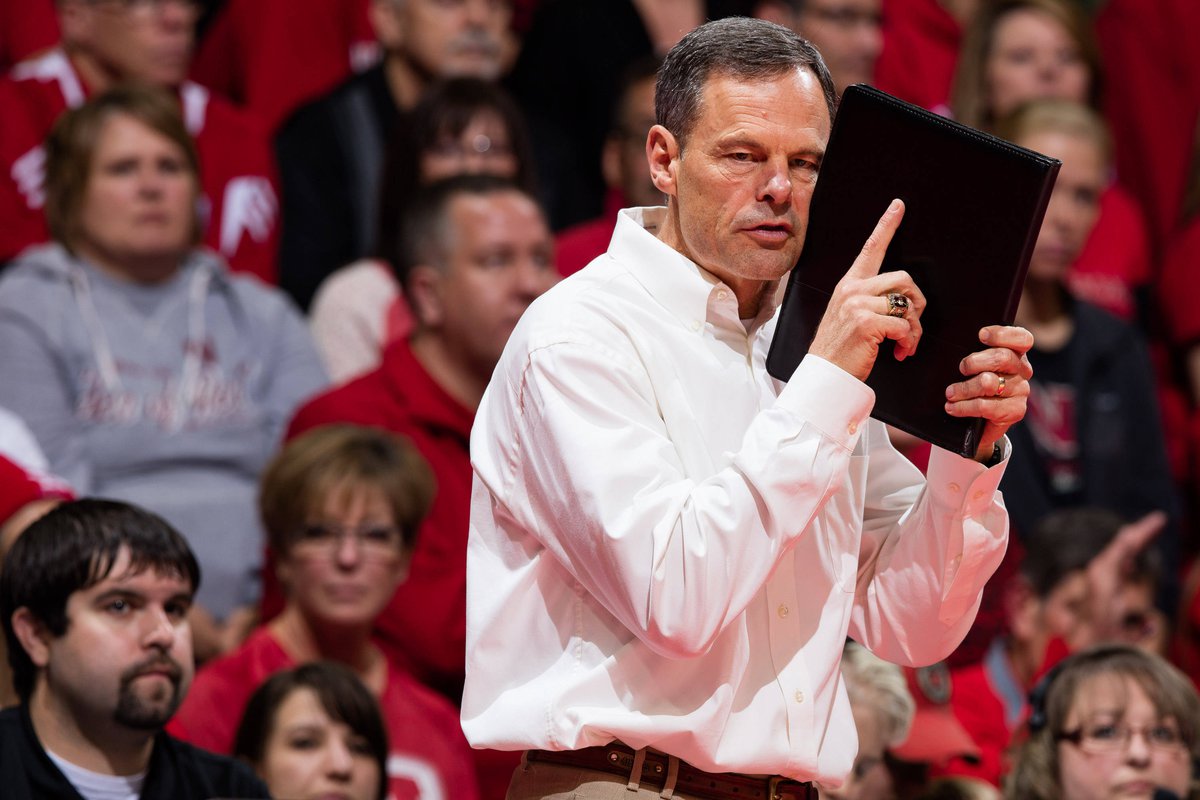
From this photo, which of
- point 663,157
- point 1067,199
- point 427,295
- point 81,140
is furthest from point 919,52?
point 663,157

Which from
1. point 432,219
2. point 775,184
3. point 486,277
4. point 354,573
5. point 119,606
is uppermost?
point 432,219

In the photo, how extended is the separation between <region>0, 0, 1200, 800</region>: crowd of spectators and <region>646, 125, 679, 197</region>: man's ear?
1161 mm

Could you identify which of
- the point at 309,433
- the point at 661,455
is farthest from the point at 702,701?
the point at 309,433

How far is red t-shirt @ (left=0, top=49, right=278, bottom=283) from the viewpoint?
5402mm

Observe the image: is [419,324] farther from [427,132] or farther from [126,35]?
[126,35]

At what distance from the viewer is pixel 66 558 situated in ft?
10.5

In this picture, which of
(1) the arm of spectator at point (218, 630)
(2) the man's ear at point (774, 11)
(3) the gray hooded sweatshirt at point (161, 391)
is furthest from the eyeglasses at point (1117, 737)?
(2) the man's ear at point (774, 11)

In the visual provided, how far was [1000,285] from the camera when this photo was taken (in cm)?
234

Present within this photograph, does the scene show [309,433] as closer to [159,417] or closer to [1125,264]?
[159,417]

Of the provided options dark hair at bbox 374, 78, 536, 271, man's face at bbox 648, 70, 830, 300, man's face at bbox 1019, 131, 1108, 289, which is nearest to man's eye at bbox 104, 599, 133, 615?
man's face at bbox 648, 70, 830, 300

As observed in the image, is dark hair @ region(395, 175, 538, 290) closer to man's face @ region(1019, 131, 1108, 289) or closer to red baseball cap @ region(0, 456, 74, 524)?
red baseball cap @ region(0, 456, 74, 524)

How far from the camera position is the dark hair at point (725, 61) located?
241cm

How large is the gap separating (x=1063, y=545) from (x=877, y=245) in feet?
9.55

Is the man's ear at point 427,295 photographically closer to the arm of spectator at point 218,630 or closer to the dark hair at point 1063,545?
the arm of spectator at point 218,630
